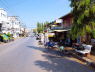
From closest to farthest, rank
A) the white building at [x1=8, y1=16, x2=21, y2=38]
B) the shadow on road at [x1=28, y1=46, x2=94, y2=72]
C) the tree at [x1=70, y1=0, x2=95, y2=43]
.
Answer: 1. the shadow on road at [x1=28, y1=46, x2=94, y2=72]
2. the tree at [x1=70, y1=0, x2=95, y2=43]
3. the white building at [x1=8, y1=16, x2=21, y2=38]

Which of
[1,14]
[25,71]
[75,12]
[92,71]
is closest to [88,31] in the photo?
[75,12]

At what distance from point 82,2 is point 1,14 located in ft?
188

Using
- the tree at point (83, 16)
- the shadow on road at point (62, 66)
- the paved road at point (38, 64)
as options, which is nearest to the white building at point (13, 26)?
the paved road at point (38, 64)

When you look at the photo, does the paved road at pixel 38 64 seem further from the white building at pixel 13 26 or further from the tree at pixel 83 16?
the white building at pixel 13 26

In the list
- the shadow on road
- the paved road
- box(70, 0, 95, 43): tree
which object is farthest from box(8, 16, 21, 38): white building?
the shadow on road

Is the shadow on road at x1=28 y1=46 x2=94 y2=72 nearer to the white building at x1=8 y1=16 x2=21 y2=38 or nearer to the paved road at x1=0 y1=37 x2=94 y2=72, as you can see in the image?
the paved road at x1=0 y1=37 x2=94 y2=72

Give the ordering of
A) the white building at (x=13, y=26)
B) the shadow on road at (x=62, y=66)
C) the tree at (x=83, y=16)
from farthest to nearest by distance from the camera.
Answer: the white building at (x=13, y=26) < the tree at (x=83, y=16) < the shadow on road at (x=62, y=66)

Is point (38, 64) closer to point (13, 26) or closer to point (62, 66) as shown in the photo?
point (62, 66)

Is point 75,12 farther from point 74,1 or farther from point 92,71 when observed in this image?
point 92,71

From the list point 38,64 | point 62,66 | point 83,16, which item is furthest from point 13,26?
point 62,66

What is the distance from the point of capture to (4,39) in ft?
175

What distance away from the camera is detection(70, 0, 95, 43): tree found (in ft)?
54.4

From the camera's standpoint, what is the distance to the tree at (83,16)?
16578 millimetres

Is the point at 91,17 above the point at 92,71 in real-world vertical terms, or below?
above
